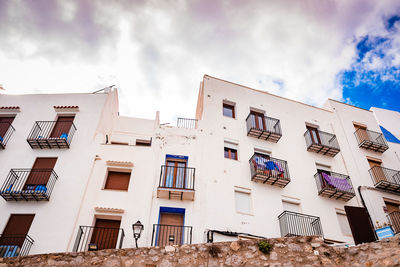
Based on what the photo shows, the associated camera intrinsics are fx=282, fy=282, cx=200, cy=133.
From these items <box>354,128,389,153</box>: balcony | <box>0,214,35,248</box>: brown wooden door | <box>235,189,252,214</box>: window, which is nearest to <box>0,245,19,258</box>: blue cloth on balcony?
<box>0,214,35,248</box>: brown wooden door

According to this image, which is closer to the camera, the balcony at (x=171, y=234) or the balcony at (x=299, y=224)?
the balcony at (x=171, y=234)

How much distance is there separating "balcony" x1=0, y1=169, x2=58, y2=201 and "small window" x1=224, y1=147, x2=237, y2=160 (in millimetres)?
8293

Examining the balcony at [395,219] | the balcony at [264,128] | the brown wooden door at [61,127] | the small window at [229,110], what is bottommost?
the balcony at [395,219]

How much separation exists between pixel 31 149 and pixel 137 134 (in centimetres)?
578

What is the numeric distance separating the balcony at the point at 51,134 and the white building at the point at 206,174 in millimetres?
127

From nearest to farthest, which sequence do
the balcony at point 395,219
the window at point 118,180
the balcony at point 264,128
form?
the window at point 118,180 → the balcony at point 395,219 → the balcony at point 264,128

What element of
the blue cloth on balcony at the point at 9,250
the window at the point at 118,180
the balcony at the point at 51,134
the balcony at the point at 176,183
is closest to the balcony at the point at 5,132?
the balcony at the point at 51,134

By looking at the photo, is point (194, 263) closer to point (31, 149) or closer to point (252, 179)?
point (252, 179)

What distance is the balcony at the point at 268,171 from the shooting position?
13.7m

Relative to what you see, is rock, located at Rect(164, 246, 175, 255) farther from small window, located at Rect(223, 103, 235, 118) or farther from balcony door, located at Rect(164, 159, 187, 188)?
small window, located at Rect(223, 103, 235, 118)

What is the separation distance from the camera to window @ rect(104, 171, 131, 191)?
13320 millimetres

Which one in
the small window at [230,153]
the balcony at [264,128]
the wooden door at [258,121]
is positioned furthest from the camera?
the wooden door at [258,121]

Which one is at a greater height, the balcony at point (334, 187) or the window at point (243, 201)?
the balcony at point (334, 187)

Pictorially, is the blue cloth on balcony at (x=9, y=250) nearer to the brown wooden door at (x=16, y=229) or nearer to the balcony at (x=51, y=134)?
the brown wooden door at (x=16, y=229)
